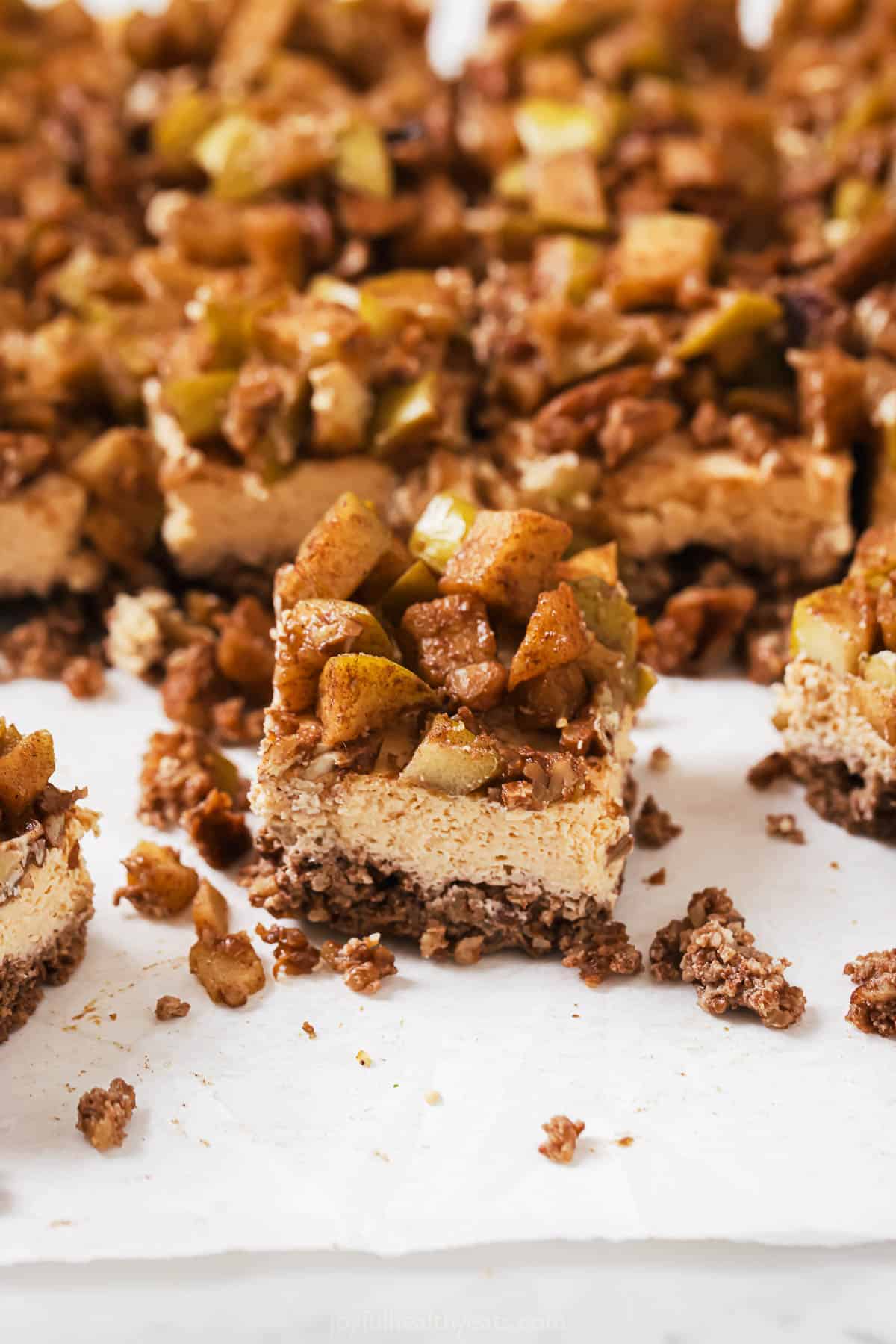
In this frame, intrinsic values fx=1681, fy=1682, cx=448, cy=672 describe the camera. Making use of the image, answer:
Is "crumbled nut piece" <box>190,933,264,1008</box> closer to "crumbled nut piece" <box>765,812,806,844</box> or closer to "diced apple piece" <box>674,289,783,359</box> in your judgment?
"crumbled nut piece" <box>765,812,806,844</box>

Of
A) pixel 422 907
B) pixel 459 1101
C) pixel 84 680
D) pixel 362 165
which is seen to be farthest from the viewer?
pixel 362 165

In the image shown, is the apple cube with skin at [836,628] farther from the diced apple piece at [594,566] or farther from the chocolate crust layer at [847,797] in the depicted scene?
the diced apple piece at [594,566]

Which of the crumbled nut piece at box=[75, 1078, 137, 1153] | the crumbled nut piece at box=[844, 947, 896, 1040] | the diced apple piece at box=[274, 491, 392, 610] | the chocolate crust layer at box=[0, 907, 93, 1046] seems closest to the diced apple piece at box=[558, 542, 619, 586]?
the diced apple piece at box=[274, 491, 392, 610]

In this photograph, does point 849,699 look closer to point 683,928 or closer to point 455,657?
point 683,928

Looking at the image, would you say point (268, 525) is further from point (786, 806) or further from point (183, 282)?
point (786, 806)

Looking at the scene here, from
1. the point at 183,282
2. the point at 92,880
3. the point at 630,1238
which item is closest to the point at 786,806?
the point at 630,1238

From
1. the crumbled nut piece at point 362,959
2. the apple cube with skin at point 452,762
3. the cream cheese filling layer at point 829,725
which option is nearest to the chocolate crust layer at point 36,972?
the crumbled nut piece at point 362,959

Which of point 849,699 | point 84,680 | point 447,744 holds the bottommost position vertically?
point 84,680

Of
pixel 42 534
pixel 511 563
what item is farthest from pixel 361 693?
pixel 42 534
